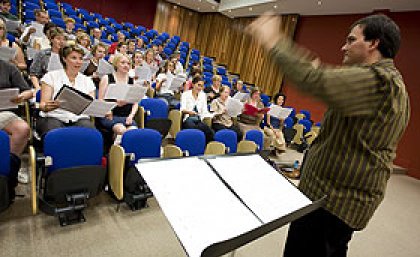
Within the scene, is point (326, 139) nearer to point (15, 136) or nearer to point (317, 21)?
point (15, 136)

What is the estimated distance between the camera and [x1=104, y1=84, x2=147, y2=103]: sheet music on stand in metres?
2.90

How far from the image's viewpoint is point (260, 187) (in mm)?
1095

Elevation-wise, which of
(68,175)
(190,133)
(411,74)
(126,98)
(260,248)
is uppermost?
(411,74)

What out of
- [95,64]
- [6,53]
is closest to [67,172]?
[6,53]

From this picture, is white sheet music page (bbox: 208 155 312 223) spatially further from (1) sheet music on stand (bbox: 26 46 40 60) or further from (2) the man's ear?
(1) sheet music on stand (bbox: 26 46 40 60)

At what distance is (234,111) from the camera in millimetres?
4336

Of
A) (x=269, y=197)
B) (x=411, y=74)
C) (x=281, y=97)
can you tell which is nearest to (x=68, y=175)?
(x=269, y=197)

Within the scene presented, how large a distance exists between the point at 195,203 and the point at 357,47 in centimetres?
79

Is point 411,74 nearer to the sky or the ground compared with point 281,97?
nearer to the sky

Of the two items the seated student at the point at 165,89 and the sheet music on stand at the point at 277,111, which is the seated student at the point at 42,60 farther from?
the sheet music on stand at the point at 277,111

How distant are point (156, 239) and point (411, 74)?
667 centimetres

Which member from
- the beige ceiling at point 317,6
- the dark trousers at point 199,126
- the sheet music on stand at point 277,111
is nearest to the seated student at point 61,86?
the dark trousers at point 199,126

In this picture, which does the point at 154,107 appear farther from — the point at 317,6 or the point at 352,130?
the point at 317,6

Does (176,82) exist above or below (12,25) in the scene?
below
